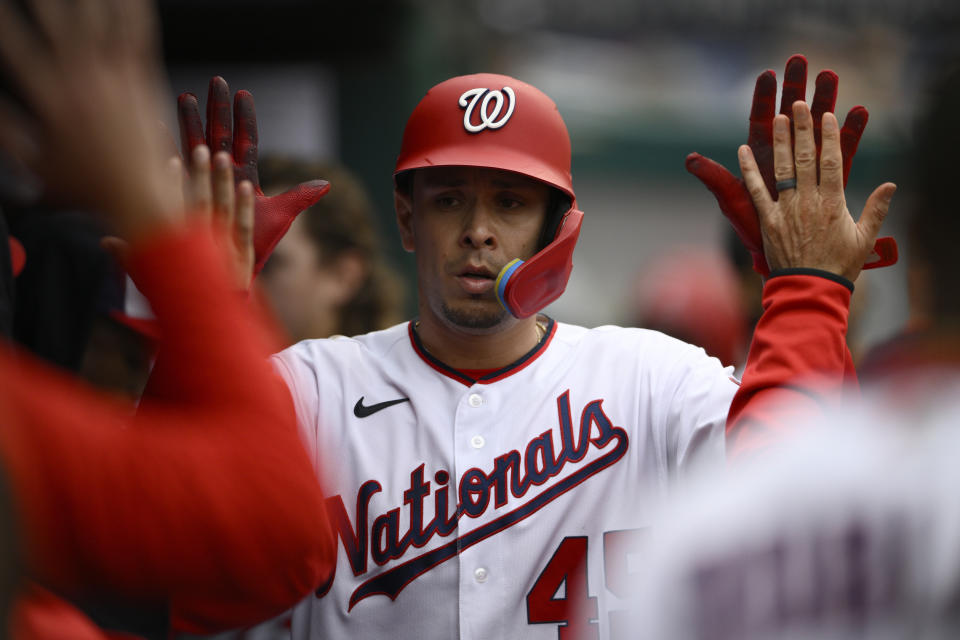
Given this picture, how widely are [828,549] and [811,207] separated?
1141 millimetres

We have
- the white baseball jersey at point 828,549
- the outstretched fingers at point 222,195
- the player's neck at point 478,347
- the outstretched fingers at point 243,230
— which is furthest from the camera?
the player's neck at point 478,347

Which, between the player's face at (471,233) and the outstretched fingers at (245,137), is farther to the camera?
the player's face at (471,233)

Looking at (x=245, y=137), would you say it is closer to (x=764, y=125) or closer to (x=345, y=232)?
(x=764, y=125)

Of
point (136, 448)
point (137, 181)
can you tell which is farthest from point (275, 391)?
point (137, 181)

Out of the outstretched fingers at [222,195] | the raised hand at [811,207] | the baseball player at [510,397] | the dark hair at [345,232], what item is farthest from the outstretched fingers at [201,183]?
the dark hair at [345,232]

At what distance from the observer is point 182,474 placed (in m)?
1.13

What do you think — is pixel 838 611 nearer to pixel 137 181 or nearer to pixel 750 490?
pixel 750 490

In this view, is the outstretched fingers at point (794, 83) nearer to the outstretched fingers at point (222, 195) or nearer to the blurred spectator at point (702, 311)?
the outstretched fingers at point (222, 195)

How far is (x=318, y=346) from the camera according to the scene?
2605 mm

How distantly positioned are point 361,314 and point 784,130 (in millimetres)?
2248

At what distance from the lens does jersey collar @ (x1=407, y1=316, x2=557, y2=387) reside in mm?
2557

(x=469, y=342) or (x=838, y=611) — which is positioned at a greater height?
(x=469, y=342)

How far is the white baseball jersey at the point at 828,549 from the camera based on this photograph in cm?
95

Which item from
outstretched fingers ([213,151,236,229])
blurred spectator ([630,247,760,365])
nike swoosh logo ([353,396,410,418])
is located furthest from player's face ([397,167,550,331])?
blurred spectator ([630,247,760,365])
